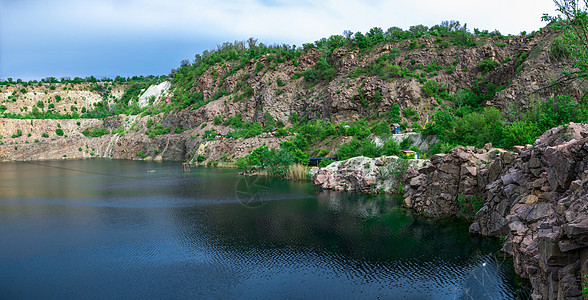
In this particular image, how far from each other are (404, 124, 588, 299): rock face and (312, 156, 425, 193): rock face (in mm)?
6909

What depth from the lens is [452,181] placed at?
23891 mm

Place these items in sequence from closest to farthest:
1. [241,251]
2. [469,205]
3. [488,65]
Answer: [241,251] → [469,205] → [488,65]

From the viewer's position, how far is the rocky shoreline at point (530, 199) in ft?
33.4

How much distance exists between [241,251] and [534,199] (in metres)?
13.6

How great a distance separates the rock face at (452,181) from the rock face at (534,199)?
0.19ft

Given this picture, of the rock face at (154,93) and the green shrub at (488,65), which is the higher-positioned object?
the rock face at (154,93)

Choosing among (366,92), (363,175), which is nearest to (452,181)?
(363,175)

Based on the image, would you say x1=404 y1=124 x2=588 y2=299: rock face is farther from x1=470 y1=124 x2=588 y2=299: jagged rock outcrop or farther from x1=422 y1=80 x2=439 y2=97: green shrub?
x1=422 y1=80 x2=439 y2=97: green shrub

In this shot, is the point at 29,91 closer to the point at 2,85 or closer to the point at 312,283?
the point at 2,85

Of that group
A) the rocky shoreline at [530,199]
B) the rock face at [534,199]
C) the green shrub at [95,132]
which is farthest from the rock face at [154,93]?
the rock face at [534,199]

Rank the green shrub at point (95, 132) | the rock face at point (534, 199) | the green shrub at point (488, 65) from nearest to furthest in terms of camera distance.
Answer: the rock face at point (534, 199), the green shrub at point (488, 65), the green shrub at point (95, 132)

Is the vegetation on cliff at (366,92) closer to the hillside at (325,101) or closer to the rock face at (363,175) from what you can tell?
the hillside at (325,101)

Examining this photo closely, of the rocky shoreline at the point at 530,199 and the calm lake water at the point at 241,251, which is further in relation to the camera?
the calm lake water at the point at 241,251

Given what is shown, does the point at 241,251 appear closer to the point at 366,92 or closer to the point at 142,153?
the point at 366,92
